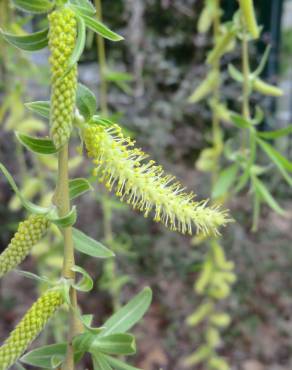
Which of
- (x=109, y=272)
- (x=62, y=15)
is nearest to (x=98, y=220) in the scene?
(x=109, y=272)

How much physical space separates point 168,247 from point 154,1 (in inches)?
39.2

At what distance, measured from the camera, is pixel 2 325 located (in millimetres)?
Answer: 2254

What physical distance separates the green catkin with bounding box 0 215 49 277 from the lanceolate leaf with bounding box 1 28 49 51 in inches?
6.4

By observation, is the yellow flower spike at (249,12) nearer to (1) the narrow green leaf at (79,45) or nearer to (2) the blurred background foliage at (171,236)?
(1) the narrow green leaf at (79,45)

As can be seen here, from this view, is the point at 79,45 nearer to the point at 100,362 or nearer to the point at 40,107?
the point at 40,107

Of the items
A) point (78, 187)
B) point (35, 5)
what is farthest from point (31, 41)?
point (78, 187)

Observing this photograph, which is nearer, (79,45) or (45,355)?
(79,45)

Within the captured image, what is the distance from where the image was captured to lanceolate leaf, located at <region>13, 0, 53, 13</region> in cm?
54

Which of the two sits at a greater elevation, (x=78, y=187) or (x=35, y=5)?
(x=35, y=5)

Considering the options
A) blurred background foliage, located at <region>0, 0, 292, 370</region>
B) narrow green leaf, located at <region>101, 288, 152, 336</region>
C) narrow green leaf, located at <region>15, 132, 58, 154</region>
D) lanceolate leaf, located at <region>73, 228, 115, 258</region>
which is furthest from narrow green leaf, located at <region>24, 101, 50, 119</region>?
blurred background foliage, located at <region>0, 0, 292, 370</region>

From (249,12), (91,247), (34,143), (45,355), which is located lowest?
(45,355)

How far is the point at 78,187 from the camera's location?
0.62 metres

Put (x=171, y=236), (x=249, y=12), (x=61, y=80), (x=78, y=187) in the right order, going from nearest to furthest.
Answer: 1. (x=61, y=80)
2. (x=78, y=187)
3. (x=249, y=12)
4. (x=171, y=236)

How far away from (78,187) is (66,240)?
60mm
